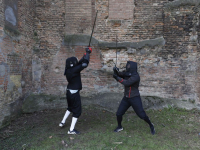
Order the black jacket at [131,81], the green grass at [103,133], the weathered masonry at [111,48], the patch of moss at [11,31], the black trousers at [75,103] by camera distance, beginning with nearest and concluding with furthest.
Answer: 1. the green grass at [103,133]
2. the black jacket at [131,81]
3. the black trousers at [75,103]
4. the patch of moss at [11,31]
5. the weathered masonry at [111,48]

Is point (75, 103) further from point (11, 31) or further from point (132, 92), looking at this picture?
point (11, 31)

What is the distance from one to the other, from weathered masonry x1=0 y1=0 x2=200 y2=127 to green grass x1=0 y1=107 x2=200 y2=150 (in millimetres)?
599

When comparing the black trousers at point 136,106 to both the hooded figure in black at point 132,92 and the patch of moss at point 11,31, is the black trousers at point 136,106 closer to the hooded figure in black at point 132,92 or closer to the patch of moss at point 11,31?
the hooded figure in black at point 132,92

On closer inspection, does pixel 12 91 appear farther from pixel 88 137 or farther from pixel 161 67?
pixel 161 67

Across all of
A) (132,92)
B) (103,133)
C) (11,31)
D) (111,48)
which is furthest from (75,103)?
(11,31)

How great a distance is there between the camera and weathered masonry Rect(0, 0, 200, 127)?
18.1ft

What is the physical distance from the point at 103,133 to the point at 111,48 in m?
3.16

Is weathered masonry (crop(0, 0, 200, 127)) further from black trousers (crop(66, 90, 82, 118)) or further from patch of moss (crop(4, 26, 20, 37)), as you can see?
black trousers (crop(66, 90, 82, 118))

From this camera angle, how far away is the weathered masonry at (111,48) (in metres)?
5.52

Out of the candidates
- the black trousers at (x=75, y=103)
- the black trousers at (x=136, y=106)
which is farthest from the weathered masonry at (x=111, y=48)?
the black trousers at (x=75, y=103)

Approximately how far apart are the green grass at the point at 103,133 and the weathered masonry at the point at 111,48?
60 centimetres

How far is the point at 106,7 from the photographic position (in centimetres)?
577

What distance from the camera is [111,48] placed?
19.1 ft

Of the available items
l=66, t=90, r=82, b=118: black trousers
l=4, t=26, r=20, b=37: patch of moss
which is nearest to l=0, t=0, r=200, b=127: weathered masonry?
l=4, t=26, r=20, b=37: patch of moss
